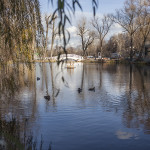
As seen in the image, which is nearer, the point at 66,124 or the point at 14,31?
the point at 14,31

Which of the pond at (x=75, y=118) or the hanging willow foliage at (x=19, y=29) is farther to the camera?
the pond at (x=75, y=118)

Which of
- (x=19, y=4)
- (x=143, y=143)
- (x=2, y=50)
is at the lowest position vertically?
(x=143, y=143)

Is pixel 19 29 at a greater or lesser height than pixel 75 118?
greater

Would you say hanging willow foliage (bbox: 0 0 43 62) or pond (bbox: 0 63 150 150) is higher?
hanging willow foliage (bbox: 0 0 43 62)

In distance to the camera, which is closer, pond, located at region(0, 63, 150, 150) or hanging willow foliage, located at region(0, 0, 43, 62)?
hanging willow foliage, located at region(0, 0, 43, 62)

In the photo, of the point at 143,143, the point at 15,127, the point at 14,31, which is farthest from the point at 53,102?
the point at 14,31

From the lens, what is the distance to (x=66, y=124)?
7.71m

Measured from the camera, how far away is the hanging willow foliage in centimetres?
509

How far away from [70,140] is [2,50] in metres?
3.11

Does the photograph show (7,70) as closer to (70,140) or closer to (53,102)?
(70,140)

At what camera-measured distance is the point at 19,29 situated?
5.32 m

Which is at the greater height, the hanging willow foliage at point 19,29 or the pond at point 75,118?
the hanging willow foliage at point 19,29

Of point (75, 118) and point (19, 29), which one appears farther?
point (75, 118)

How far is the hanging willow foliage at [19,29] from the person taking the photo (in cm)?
509
